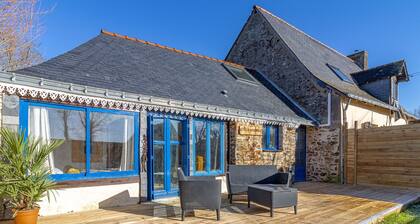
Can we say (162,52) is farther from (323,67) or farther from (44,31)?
(323,67)

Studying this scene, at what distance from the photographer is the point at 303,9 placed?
1570 cm

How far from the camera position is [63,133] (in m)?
6.27

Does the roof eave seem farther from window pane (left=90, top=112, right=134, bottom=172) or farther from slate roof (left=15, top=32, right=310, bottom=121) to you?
window pane (left=90, top=112, right=134, bottom=172)

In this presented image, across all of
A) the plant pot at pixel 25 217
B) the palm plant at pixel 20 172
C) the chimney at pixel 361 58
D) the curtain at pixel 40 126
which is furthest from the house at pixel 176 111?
the chimney at pixel 361 58

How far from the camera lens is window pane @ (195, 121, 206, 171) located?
864 cm

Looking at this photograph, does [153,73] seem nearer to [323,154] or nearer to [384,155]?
[323,154]

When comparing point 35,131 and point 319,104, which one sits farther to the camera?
point 319,104

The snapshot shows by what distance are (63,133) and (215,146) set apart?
4.55 m

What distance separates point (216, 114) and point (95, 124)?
359 cm

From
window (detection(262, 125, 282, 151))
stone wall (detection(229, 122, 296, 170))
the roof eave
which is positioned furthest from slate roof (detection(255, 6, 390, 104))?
the roof eave

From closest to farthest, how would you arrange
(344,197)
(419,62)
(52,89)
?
(52,89), (344,197), (419,62)

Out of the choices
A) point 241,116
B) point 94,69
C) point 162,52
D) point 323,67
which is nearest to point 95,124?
point 94,69

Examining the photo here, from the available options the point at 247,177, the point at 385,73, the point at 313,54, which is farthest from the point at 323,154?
the point at 385,73

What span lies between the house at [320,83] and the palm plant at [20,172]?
10.9m
